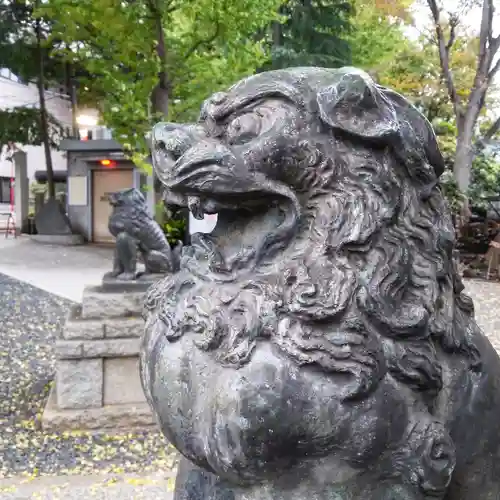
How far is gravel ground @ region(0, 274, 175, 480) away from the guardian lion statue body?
3.27m

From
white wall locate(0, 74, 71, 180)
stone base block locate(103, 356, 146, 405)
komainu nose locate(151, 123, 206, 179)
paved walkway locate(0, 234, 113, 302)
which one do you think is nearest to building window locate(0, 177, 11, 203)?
white wall locate(0, 74, 71, 180)

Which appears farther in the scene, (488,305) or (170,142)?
(488,305)

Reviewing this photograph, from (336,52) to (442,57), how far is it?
102 inches

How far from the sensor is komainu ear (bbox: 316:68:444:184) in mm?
1257

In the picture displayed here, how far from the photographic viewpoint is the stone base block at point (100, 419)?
4.85 metres

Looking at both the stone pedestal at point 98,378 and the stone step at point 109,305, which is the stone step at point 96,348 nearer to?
the stone pedestal at point 98,378

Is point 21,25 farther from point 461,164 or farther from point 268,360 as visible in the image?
point 268,360

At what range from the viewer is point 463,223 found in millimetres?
12906

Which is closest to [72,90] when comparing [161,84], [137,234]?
[161,84]

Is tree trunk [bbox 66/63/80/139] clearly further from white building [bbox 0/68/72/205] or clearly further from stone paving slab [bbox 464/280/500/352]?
stone paving slab [bbox 464/280/500/352]

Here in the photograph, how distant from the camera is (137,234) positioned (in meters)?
5.71

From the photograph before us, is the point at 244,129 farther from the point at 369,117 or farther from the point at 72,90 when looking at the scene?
the point at 72,90

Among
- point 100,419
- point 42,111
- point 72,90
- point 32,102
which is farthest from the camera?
point 32,102

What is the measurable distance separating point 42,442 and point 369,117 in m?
4.19
